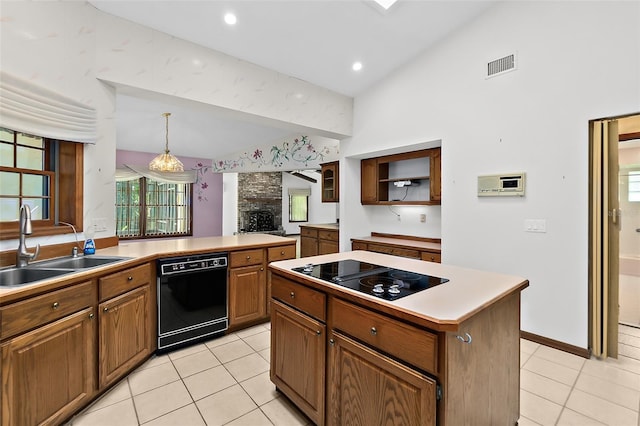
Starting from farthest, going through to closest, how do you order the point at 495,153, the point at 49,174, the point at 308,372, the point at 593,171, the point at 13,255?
the point at 495,153
the point at 593,171
the point at 49,174
the point at 13,255
the point at 308,372

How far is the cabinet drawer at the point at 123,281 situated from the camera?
78.5 inches

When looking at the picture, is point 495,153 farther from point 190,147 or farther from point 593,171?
point 190,147

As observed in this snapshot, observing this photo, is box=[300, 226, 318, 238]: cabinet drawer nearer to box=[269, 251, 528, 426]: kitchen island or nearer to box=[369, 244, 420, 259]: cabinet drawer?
box=[369, 244, 420, 259]: cabinet drawer

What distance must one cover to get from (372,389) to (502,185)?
260 centimetres

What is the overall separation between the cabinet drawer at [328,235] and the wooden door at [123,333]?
11.0ft

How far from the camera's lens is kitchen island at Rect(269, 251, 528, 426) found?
1.14 m

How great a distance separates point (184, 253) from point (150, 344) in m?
0.78

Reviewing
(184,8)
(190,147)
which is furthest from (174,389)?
(190,147)

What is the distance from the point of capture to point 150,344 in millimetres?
2484

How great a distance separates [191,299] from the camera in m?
2.71

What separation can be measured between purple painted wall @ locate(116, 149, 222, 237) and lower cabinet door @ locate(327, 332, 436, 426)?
6.77 meters

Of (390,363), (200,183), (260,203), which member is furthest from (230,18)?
(260,203)

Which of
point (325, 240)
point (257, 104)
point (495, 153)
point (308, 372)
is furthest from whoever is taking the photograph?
point (325, 240)

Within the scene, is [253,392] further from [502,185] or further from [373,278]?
[502,185]
